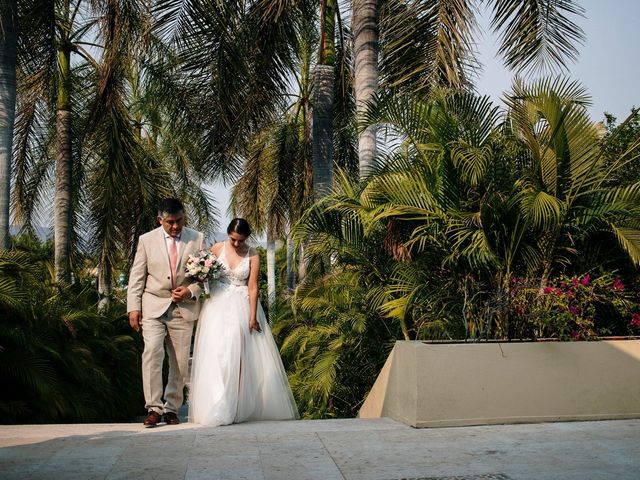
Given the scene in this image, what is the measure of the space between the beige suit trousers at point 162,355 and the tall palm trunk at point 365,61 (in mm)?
4675

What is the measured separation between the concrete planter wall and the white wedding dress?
136 centimetres

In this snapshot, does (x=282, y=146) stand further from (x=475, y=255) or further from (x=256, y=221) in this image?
(x=475, y=255)

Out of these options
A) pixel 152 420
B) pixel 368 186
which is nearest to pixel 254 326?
pixel 152 420

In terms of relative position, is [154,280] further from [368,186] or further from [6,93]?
[6,93]

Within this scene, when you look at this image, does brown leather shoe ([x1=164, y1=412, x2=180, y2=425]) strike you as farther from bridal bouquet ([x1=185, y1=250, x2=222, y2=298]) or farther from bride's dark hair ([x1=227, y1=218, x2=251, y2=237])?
bride's dark hair ([x1=227, y1=218, x2=251, y2=237])

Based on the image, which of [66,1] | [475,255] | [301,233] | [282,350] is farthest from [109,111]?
[475,255]

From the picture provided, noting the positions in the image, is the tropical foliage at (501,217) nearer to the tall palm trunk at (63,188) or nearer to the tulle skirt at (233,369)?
the tulle skirt at (233,369)

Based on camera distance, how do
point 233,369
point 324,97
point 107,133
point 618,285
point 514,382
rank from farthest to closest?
point 107,133 → point 324,97 → point 618,285 → point 233,369 → point 514,382

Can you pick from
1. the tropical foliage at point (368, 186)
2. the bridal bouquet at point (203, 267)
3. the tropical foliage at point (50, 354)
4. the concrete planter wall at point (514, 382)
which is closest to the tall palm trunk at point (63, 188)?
the tropical foliage at point (368, 186)

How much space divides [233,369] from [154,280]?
1.10 meters

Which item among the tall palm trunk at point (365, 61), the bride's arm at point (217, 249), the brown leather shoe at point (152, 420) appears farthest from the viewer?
the tall palm trunk at point (365, 61)

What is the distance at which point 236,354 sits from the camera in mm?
7109

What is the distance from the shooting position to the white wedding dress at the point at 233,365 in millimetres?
6895

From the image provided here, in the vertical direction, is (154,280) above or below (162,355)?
above
